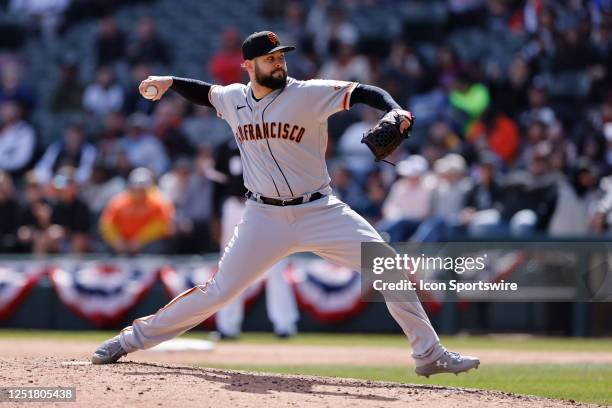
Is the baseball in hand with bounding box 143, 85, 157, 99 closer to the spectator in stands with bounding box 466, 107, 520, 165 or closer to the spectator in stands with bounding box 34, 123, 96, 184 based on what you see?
the spectator in stands with bounding box 466, 107, 520, 165

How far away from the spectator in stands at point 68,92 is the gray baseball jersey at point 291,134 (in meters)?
12.2

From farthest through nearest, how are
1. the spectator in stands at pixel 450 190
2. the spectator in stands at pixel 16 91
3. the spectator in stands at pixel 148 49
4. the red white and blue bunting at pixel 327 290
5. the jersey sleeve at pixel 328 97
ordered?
the spectator in stands at pixel 16 91 < the spectator in stands at pixel 148 49 < the spectator in stands at pixel 450 190 < the red white and blue bunting at pixel 327 290 < the jersey sleeve at pixel 328 97

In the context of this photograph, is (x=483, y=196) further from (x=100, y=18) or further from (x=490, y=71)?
(x=100, y=18)

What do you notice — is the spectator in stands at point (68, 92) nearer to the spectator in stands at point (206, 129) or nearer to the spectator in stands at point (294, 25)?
the spectator in stands at point (206, 129)

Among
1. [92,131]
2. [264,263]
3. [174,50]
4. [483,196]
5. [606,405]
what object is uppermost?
[174,50]

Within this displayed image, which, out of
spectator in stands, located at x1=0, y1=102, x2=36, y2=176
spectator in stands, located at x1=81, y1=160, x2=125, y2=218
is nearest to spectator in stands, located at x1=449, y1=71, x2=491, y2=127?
spectator in stands, located at x1=81, y1=160, x2=125, y2=218

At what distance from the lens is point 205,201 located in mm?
14781

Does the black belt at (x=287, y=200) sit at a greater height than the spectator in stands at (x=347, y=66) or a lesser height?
lesser

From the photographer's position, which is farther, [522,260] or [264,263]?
[522,260]

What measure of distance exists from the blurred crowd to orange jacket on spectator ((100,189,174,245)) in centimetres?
2

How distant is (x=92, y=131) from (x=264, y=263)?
11.7 m

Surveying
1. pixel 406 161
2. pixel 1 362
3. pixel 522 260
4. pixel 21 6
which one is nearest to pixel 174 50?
pixel 21 6

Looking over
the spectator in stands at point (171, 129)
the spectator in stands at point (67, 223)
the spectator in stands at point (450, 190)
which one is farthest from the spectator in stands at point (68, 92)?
the spectator in stands at point (450, 190)

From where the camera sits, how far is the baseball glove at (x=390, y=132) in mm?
6535
